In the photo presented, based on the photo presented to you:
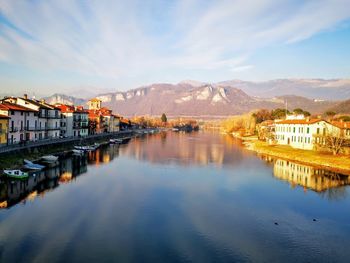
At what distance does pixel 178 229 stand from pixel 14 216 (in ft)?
40.7

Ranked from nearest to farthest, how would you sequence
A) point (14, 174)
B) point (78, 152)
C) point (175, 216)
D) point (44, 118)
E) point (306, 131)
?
point (175, 216) → point (14, 174) → point (78, 152) → point (44, 118) → point (306, 131)

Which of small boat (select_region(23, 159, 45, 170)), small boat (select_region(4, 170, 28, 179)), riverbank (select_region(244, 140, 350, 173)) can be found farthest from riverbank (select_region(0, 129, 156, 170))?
riverbank (select_region(244, 140, 350, 173))

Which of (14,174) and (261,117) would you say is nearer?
(14,174)

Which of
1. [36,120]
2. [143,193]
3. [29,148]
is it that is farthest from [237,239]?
[36,120]

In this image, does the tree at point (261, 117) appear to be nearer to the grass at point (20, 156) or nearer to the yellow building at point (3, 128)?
the grass at point (20, 156)

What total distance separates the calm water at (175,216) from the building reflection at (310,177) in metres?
0.13

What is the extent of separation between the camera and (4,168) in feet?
129

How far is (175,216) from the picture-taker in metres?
28.1

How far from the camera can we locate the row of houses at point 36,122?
50125 mm

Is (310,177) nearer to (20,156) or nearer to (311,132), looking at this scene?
(311,132)

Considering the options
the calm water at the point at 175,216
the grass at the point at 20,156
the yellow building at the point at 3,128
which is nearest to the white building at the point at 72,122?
the grass at the point at 20,156

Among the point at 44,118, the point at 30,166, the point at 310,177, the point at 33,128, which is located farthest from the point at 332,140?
the point at 44,118

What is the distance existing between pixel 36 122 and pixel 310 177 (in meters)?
45.1

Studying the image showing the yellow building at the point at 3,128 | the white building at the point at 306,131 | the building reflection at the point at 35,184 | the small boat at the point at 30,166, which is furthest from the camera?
the white building at the point at 306,131
